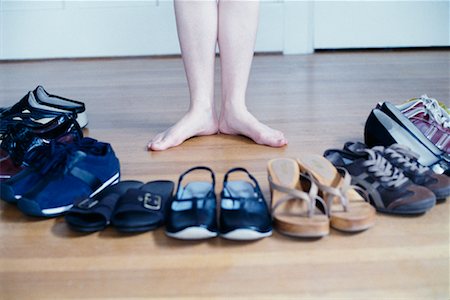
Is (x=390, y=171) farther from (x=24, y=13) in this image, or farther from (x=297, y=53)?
(x=24, y=13)

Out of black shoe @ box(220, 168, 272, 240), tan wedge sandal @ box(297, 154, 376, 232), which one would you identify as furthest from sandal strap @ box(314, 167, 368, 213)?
black shoe @ box(220, 168, 272, 240)

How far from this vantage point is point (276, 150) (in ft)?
4.50

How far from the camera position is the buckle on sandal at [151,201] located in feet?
3.19

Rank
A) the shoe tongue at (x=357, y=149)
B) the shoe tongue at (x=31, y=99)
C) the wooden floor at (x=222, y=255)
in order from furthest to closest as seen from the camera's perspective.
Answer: the shoe tongue at (x=31, y=99) → the shoe tongue at (x=357, y=149) → the wooden floor at (x=222, y=255)

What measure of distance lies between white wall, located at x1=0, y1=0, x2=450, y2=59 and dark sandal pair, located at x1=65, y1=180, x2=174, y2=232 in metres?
2.09

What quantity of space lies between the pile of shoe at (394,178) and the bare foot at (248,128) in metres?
0.24

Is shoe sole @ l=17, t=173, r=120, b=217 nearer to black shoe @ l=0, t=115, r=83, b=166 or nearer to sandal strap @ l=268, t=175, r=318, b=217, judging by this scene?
black shoe @ l=0, t=115, r=83, b=166

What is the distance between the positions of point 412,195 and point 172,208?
1.52 feet

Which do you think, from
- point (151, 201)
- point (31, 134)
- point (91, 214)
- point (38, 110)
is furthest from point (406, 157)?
point (38, 110)

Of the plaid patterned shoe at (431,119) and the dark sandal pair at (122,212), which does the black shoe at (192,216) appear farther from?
the plaid patterned shoe at (431,119)

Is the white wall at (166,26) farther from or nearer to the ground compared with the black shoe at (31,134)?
farther from the ground

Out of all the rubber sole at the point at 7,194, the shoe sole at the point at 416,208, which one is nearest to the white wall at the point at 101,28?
the rubber sole at the point at 7,194

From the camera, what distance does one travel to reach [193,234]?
90 cm

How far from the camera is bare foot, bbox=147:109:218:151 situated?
140 centimetres
